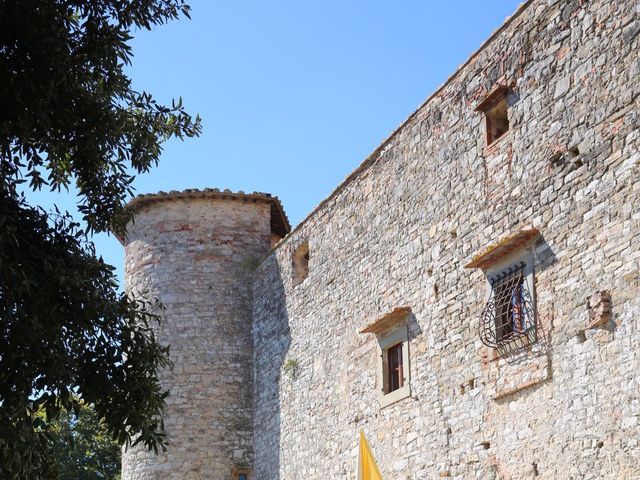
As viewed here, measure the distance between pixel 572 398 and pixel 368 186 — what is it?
5631 millimetres

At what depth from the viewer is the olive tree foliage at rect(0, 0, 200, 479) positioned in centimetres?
700

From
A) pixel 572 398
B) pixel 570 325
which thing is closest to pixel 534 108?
pixel 570 325

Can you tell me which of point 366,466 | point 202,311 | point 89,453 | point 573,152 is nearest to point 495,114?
point 573,152

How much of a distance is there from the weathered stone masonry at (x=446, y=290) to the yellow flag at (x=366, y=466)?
534 mm

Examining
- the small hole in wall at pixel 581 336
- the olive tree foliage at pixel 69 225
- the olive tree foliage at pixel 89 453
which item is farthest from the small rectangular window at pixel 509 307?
the olive tree foliage at pixel 89 453

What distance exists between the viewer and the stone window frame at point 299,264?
16.3m

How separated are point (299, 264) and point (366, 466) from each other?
17.2 feet

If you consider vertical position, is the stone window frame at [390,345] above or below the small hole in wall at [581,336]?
above

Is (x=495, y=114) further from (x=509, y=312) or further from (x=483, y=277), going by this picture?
(x=509, y=312)

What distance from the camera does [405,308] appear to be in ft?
41.0

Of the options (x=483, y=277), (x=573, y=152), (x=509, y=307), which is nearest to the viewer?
(x=573, y=152)

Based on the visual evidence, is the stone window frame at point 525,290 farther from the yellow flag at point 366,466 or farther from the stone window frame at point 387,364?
the yellow flag at point 366,466

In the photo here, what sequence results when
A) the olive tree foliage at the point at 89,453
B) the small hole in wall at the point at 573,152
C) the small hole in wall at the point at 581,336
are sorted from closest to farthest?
the small hole in wall at the point at 581,336
the small hole in wall at the point at 573,152
the olive tree foliage at the point at 89,453

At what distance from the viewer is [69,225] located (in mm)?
7734
